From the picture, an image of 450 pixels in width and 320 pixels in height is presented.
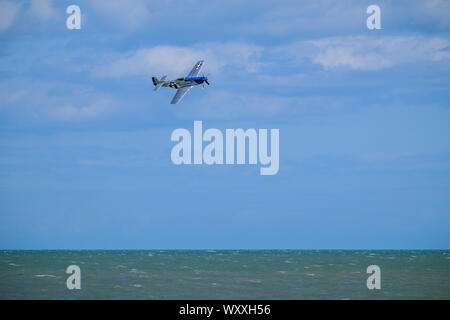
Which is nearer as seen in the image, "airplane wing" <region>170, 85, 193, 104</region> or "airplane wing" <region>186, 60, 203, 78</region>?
"airplane wing" <region>170, 85, 193, 104</region>

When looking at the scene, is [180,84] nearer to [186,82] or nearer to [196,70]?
[186,82]

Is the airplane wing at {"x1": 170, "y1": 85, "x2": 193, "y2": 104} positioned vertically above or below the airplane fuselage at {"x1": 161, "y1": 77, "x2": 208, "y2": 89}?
below

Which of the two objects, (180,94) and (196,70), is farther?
(196,70)

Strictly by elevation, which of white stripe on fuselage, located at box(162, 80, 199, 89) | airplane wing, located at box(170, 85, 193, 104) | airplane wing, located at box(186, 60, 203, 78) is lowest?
airplane wing, located at box(170, 85, 193, 104)

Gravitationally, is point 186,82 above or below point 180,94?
above

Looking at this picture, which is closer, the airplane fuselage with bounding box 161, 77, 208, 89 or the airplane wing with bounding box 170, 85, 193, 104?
the airplane wing with bounding box 170, 85, 193, 104

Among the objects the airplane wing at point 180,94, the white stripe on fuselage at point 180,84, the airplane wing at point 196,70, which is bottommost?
the airplane wing at point 180,94

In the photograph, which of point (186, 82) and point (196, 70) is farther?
point (196, 70)

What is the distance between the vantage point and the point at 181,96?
157ft

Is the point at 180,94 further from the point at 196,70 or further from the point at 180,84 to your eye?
the point at 196,70

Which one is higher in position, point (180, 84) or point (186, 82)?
point (186, 82)

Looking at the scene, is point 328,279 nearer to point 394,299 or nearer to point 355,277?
point 355,277

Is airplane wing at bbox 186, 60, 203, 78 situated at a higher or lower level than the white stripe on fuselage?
higher

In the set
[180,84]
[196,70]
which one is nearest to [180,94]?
[180,84]
